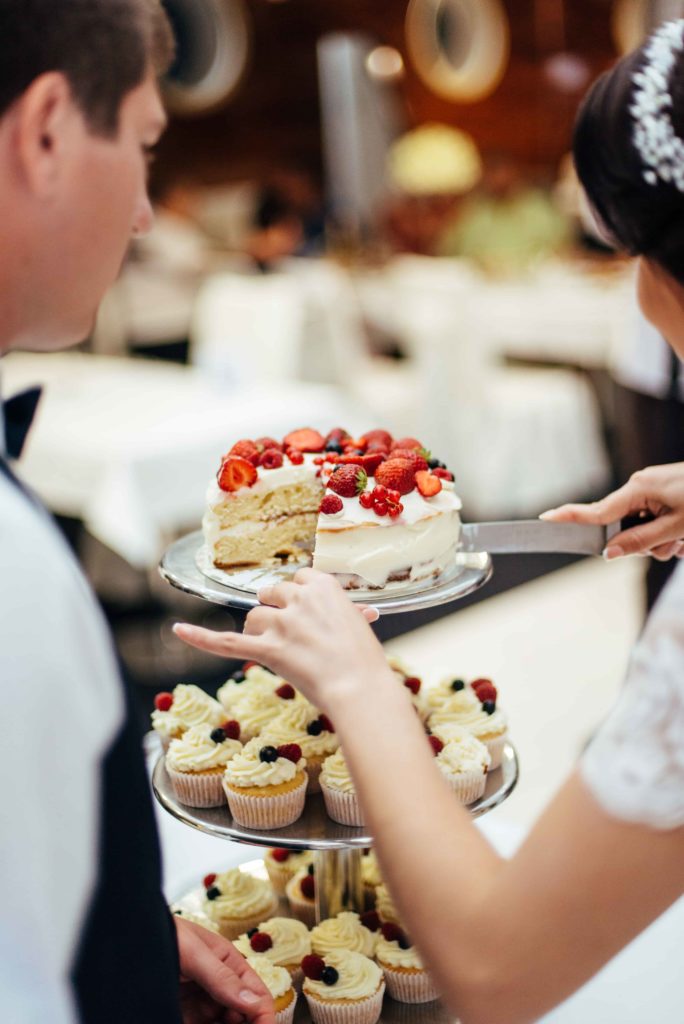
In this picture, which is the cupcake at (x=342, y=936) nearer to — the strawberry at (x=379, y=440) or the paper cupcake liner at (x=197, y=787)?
the paper cupcake liner at (x=197, y=787)

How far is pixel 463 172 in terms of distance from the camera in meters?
10.3

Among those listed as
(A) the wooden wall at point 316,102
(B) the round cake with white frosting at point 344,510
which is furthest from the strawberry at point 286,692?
(A) the wooden wall at point 316,102

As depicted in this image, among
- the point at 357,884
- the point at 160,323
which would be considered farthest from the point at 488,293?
the point at 357,884

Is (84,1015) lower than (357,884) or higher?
higher

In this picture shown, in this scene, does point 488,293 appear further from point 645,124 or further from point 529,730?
point 645,124

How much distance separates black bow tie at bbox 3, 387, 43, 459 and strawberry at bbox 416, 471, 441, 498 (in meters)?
0.66

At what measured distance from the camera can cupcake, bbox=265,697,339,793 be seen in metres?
1.74

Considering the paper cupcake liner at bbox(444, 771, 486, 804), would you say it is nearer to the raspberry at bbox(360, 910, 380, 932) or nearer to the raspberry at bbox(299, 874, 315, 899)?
the raspberry at bbox(360, 910, 380, 932)

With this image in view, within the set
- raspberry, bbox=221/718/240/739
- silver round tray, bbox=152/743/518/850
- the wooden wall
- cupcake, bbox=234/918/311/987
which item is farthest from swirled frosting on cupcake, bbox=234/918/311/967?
the wooden wall

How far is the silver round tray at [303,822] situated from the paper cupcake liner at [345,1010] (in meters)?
0.23

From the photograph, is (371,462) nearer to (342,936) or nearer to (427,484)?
(427,484)

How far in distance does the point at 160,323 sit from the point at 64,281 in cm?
834

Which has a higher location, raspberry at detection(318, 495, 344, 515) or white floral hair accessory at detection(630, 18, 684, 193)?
white floral hair accessory at detection(630, 18, 684, 193)

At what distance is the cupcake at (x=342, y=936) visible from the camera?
1677mm
